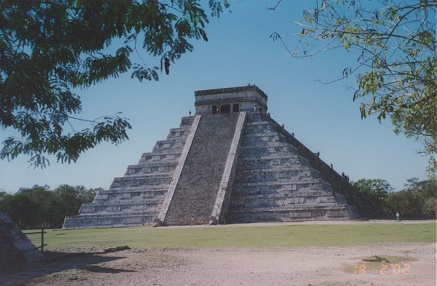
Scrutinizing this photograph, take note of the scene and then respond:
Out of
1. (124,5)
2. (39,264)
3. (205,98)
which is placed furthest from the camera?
(205,98)

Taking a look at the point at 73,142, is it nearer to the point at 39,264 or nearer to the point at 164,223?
the point at 39,264

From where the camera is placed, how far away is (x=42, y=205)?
49.0 meters

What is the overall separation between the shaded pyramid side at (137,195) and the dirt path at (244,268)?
15589 millimetres

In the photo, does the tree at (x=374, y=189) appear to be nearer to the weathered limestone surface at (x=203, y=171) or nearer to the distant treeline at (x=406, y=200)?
the distant treeline at (x=406, y=200)

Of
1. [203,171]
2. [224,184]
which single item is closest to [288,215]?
[224,184]

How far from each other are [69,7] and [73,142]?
5.73 ft

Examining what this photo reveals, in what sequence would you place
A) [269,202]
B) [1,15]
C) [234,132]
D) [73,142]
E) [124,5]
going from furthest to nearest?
1. [234,132]
2. [269,202]
3. [73,142]
4. [1,15]
5. [124,5]

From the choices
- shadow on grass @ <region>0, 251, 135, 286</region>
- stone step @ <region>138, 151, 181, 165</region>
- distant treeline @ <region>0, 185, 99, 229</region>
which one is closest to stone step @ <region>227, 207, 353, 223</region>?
stone step @ <region>138, 151, 181, 165</region>

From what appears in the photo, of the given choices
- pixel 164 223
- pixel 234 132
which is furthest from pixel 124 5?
pixel 234 132

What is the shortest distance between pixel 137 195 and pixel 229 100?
11.5 meters

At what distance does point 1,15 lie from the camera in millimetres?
4602

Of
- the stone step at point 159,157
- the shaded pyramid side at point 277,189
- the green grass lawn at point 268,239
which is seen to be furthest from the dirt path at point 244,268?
the stone step at point 159,157

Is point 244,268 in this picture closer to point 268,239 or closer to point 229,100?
point 268,239

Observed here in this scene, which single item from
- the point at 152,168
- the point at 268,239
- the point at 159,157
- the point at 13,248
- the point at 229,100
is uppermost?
the point at 229,100
